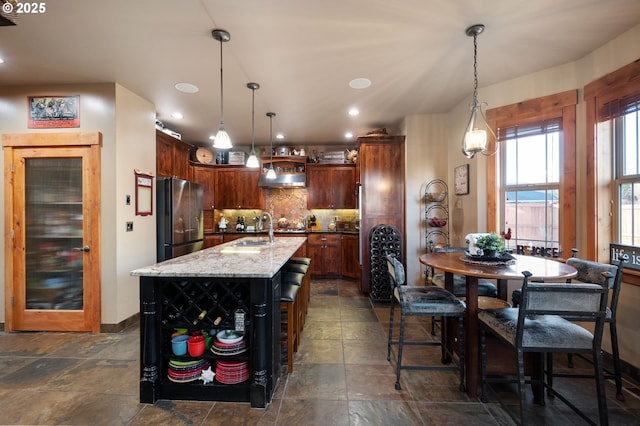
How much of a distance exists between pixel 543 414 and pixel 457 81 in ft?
9.93

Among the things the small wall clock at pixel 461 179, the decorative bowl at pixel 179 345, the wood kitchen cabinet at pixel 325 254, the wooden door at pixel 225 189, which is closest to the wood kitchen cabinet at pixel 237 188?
the wooden door at pixel 225 189

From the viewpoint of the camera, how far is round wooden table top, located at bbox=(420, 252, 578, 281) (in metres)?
1.73

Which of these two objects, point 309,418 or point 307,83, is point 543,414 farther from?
point 307,83

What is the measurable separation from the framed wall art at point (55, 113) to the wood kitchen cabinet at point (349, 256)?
13.9 ft

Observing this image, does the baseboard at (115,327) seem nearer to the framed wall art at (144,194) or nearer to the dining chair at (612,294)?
the framed wall art at (144,194)

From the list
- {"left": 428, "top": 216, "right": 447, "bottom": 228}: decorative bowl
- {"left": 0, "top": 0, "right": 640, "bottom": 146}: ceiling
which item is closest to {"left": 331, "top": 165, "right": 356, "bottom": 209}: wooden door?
{"left": 428, "top": 216, "right": 447, "bottom": 228}: decorative bowl

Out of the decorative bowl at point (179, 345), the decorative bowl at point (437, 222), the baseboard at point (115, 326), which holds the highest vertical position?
the decorative bowl at point (437, 222)

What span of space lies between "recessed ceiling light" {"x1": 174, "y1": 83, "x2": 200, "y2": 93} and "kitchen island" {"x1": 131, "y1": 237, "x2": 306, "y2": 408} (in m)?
2.22

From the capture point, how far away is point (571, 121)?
8.77ft

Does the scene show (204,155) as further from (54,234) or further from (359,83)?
(359,83)

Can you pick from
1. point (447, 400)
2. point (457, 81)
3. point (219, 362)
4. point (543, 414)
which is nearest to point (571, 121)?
point (457, 81)

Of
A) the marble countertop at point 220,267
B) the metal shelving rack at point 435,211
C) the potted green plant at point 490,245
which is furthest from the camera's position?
the metal shelving rack at point 435,211

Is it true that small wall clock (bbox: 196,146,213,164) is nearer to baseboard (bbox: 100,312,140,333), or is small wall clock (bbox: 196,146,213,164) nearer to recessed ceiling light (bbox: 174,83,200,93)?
recessed ceiling light (bbox: 174,83,200,93)

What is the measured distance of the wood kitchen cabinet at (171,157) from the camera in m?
3.99
